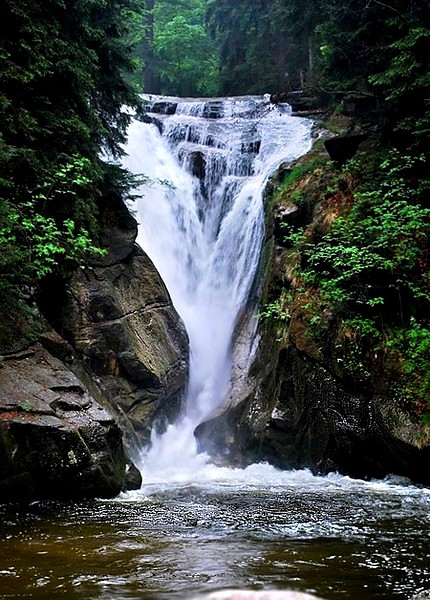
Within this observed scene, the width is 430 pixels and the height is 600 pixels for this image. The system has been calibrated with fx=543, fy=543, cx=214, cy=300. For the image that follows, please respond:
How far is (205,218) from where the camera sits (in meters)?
16.1

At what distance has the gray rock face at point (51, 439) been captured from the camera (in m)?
6.51

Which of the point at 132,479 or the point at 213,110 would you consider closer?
the point at 132,479

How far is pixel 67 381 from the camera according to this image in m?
7.96

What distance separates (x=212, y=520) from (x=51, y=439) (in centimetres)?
225

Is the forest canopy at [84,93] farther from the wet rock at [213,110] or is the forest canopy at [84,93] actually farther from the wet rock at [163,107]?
the wet rock at [163,107]

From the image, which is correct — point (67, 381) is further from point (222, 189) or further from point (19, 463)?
point (222, 189)

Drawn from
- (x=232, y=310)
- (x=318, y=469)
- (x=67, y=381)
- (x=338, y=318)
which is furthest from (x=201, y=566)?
(x=232, y=310)

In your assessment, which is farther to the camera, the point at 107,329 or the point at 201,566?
the point at 107,329

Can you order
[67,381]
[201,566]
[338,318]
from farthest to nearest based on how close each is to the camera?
[338,318]
[67,381]
[201,566]

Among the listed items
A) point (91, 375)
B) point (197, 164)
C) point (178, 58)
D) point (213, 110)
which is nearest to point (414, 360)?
point (91, 375)

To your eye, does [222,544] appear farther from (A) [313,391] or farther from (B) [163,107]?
(B) [163,107]

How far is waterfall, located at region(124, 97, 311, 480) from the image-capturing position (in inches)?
508

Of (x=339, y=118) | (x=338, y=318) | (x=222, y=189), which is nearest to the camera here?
(x=338, y=318)

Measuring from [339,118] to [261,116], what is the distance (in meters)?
3.28
